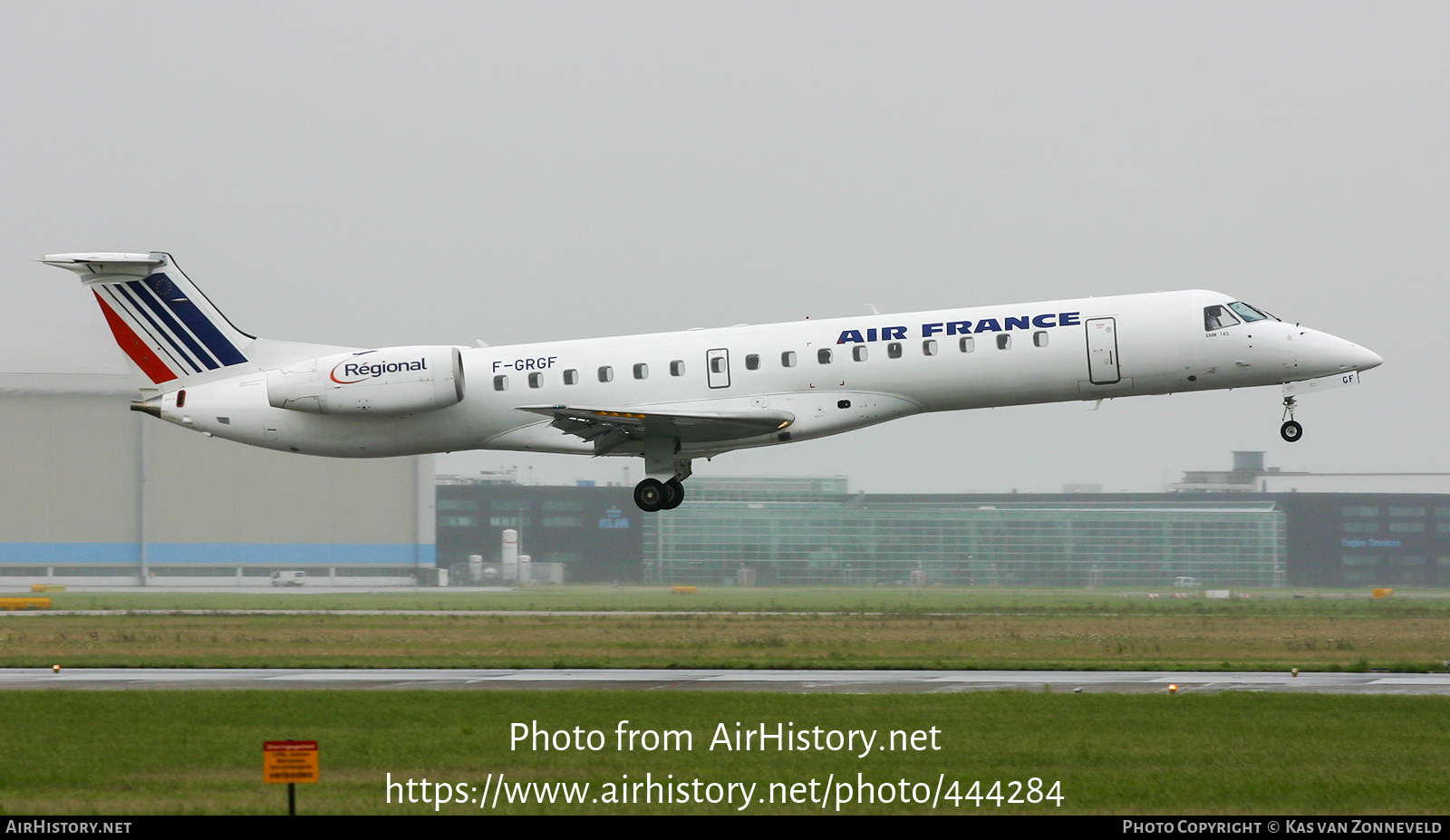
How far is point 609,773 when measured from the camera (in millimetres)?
16109

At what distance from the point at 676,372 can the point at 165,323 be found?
1067 cm

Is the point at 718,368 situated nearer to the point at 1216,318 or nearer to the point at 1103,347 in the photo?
the point at 1103,347

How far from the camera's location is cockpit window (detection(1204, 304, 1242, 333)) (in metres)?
26.6

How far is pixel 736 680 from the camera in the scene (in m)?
25.8

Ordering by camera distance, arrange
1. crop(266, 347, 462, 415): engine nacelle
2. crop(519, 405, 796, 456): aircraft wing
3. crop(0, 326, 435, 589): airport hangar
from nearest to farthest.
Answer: crop(519, 405, 796, 456): aircraft wing
crop(266, 347, 462, 415): engine nacelle
crop(0, 326, 435, 589): airport hangar

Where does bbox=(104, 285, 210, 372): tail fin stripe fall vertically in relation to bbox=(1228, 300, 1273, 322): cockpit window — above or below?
above

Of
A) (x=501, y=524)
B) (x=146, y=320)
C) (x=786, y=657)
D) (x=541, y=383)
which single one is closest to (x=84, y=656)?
(x=146, y=320)

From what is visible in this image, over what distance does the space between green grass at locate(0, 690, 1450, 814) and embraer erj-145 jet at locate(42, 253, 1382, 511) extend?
20.7 ft

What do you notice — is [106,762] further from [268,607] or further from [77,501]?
[77,501]

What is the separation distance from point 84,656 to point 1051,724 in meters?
21.7

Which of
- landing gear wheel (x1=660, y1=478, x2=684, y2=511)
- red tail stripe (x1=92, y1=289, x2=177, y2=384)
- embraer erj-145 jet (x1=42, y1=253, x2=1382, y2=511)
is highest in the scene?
red tail stripe (x1=92, y1=289, x2=177, y2=384)

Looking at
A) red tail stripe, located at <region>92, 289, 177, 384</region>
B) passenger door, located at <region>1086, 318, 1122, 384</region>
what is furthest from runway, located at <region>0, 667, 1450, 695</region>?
red tail stripe, located at <region>92, 289, 177, 384</region>

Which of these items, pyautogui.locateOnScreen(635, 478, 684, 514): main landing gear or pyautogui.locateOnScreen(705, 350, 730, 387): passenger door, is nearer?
pyautogui.locateOnScreen(705, 350, 730, 387): passenger door

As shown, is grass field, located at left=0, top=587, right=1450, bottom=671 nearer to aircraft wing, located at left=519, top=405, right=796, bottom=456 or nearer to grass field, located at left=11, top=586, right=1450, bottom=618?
grass field, located at left=11, top=586, right=1450, bottom=618
